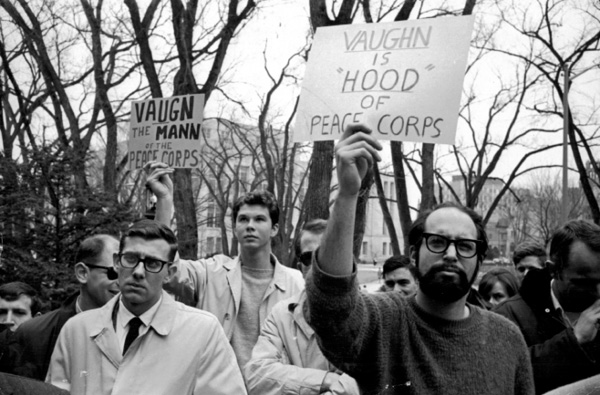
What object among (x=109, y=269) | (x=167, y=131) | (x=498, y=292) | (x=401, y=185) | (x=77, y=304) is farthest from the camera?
(x=401, y=185)

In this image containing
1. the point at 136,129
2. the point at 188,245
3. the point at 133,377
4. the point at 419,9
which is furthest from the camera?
the point at 419,9

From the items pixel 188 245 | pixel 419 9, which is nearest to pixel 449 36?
pixel 188 245

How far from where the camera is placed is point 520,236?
4850cm

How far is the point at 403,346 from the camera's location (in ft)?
7.95

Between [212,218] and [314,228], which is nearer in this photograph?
[314,228]

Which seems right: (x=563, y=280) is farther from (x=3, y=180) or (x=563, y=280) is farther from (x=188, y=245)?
(x=188, y=245)

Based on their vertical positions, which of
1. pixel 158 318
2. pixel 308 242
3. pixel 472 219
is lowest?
pixel 158 318

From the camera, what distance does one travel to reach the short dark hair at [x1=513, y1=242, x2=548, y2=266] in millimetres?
6020

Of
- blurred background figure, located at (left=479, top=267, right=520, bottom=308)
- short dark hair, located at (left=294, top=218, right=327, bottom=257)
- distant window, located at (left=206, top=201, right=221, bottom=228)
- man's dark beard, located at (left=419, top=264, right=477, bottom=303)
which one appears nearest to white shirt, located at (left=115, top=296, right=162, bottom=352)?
short dark hair, located at (left=294, top=218, right=327, bottom=257)

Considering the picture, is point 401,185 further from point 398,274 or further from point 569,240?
point 569,240

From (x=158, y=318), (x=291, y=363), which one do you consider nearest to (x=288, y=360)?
(x=291, y=363)

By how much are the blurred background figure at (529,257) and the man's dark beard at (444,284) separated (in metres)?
3.63

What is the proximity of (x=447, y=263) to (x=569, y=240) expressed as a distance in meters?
1.09

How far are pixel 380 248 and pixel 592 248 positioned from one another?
77.0m
